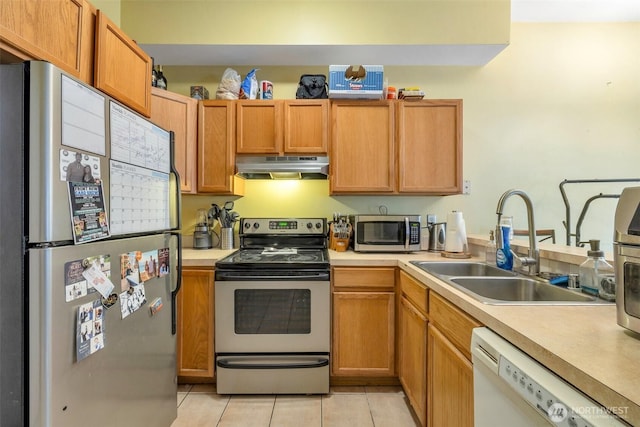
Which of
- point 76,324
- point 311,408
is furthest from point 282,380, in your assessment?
point 76,324

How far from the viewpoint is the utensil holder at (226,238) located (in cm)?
245

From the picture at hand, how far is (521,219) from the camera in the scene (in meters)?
2.73

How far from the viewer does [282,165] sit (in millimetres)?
2287

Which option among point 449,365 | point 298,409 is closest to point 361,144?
point 449,365

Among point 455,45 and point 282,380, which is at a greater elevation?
point 455,45

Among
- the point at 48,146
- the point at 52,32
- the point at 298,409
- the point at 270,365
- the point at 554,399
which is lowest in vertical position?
the point at 298,409

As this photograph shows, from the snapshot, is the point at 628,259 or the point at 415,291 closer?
the point at 628,259

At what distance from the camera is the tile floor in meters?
1.72

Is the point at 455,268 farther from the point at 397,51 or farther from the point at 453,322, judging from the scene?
the point at 397,51

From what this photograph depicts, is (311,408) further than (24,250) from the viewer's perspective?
Yes

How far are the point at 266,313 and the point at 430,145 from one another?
1.72 m

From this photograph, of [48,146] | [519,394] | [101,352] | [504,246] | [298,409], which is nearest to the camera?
[519,394]

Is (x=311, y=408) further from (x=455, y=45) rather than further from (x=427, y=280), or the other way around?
(x=455, y=45)

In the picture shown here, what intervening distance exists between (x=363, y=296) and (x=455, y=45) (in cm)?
198
